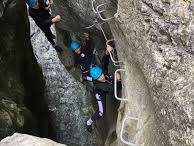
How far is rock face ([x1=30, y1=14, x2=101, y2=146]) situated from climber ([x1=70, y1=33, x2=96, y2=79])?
398 centimetres

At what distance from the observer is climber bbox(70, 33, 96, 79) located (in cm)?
1246

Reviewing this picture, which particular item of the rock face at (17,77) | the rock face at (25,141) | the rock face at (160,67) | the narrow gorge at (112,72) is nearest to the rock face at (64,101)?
the narrow gorge at (112,72)

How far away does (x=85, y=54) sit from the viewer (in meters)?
12.7

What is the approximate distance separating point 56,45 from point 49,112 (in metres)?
2.97

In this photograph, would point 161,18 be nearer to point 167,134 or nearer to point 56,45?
point 167,134

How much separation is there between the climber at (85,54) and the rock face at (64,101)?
3980 mm

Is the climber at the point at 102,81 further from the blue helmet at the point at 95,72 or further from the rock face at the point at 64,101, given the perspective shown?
the rock face at the point at 64,101

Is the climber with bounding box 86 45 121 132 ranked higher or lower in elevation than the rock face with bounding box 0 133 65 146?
lower

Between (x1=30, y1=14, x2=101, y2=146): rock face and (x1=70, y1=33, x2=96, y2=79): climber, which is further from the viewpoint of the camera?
(x1=30, y1=14, x2=101, y2=146): rock face

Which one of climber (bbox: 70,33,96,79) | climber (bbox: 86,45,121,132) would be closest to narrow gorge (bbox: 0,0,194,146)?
climber (bbox: 70,33,96,79)

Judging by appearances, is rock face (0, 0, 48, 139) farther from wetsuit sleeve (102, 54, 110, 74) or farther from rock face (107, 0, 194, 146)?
rock face (107, 0, 194, 146)

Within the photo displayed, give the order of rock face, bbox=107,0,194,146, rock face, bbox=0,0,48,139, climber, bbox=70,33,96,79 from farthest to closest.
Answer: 1. rock face, bbox=0,0,48,139
2. climber, bbox=70,33,96,79
3. rock face, bbox=107,0,194,146

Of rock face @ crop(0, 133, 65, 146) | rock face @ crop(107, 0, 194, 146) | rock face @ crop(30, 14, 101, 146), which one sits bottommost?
rock face @ crop(30, 14, 101, 146)

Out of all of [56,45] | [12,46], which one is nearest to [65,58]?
[56,45]
